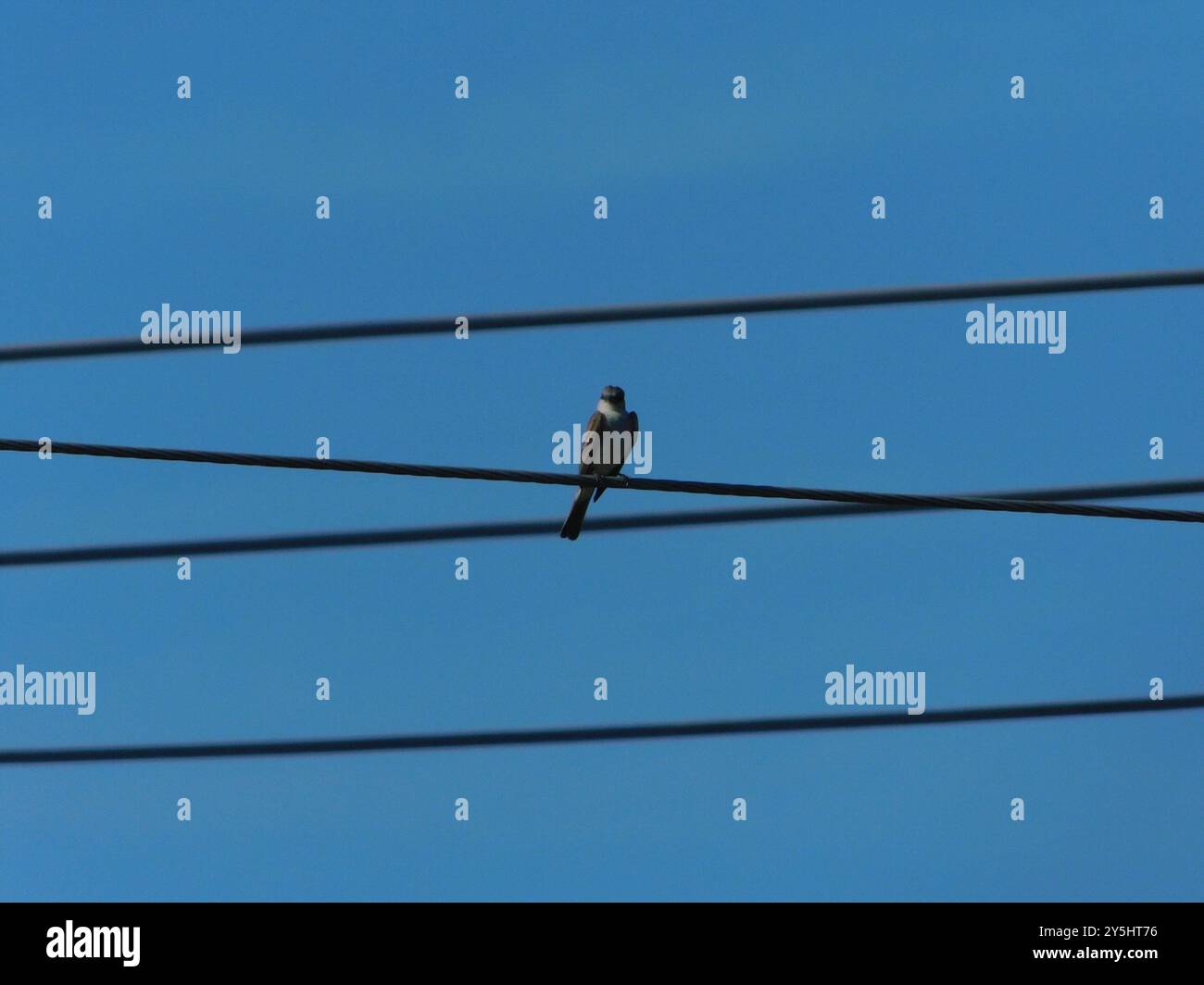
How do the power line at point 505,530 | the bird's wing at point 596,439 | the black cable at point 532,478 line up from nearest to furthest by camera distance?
the black cable at point 532,478
the power line at point 505,530
the bird's wing at point 596,439

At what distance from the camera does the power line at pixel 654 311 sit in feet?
28.8

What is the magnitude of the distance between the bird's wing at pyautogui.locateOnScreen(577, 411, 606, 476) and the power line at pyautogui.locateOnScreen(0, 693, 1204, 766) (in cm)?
306

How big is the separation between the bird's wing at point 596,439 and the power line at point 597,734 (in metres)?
3.06

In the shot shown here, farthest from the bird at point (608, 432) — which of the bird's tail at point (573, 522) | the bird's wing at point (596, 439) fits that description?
the bird's tail at point (573, 522)

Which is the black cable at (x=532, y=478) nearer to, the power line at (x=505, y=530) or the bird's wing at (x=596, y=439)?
the power line at (x=505, y=530)

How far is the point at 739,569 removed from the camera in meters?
10.2

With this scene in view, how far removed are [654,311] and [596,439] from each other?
279cm

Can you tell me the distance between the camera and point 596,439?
1173 cm

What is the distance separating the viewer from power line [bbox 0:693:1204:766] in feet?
28.5

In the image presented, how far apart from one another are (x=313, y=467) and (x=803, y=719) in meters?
3.30

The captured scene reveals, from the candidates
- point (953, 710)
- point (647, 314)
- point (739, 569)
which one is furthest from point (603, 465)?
point (953, 710)

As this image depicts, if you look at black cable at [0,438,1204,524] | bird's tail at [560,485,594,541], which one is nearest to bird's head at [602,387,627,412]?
bird's tail at [560,485,594,541]

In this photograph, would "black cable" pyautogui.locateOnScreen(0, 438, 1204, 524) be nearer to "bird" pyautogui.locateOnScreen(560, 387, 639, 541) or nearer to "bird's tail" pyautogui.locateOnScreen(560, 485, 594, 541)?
"bird's tail" pyautogui.locateOnScreen(560, 485, 594, 541)

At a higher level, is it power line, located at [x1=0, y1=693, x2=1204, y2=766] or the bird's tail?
the bird's tail
